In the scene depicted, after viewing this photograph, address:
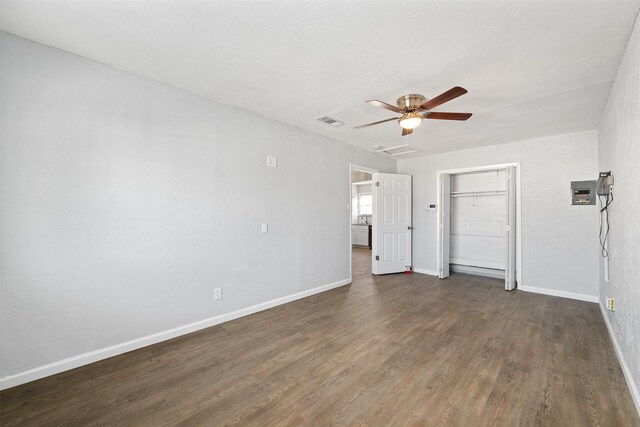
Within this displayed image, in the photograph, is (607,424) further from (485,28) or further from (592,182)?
(592,182)

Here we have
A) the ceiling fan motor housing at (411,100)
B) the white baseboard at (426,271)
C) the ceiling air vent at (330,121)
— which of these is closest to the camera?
the ceiling fan motor housing at (411,100)

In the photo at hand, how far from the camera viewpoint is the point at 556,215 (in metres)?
4.46

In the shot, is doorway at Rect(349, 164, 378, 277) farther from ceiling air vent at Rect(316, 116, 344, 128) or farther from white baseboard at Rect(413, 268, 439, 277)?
ceiling air vent at Rect(316, 116, 344, 128)

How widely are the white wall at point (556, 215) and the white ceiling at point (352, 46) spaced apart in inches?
46.3

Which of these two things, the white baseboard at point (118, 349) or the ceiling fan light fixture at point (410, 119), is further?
the ceiling fan light fixture at point (410, 119)

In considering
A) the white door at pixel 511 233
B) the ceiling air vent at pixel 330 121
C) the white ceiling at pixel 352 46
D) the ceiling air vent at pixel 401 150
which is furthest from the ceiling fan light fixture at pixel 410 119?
the white door at pixel 511 233

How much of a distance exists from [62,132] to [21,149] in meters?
0.30

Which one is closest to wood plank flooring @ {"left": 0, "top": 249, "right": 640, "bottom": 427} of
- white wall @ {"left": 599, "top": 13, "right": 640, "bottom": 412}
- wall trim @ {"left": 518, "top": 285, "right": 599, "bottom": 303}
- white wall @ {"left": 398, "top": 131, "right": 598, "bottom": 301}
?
white wall @ {"left": 599, "top": 13, "right": 640, "bottom": 412}

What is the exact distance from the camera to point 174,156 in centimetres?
294

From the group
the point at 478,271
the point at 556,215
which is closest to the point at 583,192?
the point at 556,215

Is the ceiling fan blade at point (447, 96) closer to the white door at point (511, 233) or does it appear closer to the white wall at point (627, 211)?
the white wall at point (627, 211)

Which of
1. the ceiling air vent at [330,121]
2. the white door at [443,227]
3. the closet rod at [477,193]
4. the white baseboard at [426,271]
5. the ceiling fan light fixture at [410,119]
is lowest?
the white baseboard at [426,271]

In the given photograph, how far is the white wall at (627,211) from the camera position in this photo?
74.8 inches

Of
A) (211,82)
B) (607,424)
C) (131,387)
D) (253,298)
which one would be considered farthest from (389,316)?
(211,82)
